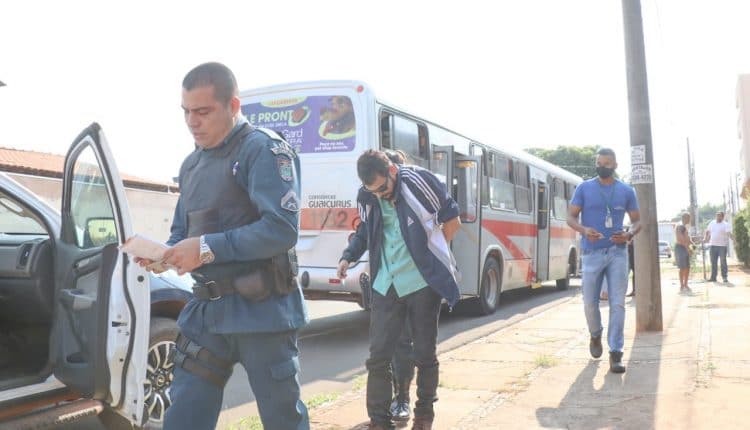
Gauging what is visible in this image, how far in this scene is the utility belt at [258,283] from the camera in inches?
94.3

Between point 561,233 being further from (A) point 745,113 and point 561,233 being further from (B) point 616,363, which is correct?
(A) point 745,113

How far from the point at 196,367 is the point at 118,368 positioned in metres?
1.13

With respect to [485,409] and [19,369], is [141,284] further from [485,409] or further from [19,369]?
[485,409]

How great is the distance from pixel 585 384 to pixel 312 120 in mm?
4618

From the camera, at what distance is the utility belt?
7.86ft

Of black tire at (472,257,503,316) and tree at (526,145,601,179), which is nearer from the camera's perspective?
black tire at (472,257,503,316)

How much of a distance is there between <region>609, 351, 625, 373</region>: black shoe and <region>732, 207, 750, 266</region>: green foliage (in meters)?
18.0

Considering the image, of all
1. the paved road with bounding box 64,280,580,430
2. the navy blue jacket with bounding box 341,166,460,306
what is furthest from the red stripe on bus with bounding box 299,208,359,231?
the navy blue jacket with bounding box 341,166,460,306

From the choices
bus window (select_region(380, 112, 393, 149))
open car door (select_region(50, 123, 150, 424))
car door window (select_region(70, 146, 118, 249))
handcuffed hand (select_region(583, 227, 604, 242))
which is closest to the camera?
open car door (select_region(50, 123, 150, 424))

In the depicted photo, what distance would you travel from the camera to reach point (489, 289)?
11.2m

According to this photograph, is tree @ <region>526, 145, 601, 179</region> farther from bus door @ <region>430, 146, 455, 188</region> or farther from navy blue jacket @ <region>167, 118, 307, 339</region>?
navy blue jacket @ <region>167, 118, 307, 339</region>

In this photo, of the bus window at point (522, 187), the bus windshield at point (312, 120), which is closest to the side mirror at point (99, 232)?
the bus windshield at point (312, 120)

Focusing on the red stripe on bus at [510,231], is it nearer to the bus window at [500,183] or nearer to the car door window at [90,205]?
the bus window at [500,183]

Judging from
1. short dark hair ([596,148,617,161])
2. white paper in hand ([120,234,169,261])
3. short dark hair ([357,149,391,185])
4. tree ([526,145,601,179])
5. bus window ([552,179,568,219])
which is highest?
tree ([526,145,601,179])
